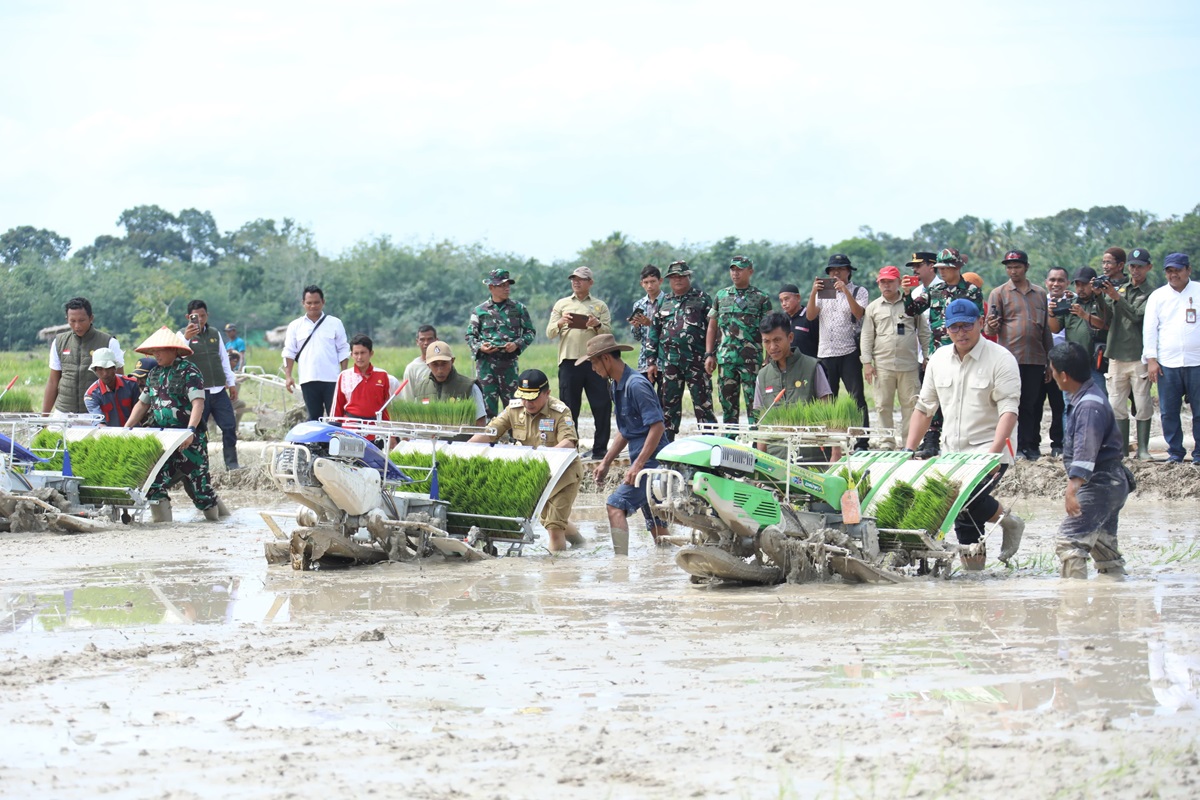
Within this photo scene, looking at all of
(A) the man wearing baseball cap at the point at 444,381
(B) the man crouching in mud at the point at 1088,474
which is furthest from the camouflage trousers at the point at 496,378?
(B) the man crouching in mud at the point at 1088,474

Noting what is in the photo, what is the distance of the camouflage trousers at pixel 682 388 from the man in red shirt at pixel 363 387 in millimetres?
2877

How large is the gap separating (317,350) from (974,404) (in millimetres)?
7592

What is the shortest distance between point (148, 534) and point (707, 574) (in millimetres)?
5426

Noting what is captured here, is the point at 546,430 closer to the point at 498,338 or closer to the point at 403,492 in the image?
the point at 403,492

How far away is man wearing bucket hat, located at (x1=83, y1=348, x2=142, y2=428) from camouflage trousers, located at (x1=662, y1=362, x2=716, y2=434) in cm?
508

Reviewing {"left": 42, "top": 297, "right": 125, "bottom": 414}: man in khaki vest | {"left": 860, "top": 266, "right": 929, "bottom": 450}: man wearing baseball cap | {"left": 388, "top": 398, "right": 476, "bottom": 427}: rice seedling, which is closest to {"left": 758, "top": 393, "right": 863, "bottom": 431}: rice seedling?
{"left": 388, "top": 398, "right": 476, "bottom": 427}: rice seedling

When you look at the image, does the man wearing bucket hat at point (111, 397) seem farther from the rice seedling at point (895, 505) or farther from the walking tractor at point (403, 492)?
the rice seedling at point (895, 505)

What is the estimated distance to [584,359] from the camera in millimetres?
13570

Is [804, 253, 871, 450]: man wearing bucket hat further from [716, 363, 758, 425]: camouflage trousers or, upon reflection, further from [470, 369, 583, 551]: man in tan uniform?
[470, 369, 583, 551]: man in tan uniform

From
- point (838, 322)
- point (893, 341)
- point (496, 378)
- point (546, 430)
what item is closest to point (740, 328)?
point (838, 322)

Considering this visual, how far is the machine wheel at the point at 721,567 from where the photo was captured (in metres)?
8.02

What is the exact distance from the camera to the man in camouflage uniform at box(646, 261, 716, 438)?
44.7ft

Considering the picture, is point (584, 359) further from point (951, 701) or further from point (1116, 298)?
point (951, 701)

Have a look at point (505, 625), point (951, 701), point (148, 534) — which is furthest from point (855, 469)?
point (148, 534)
